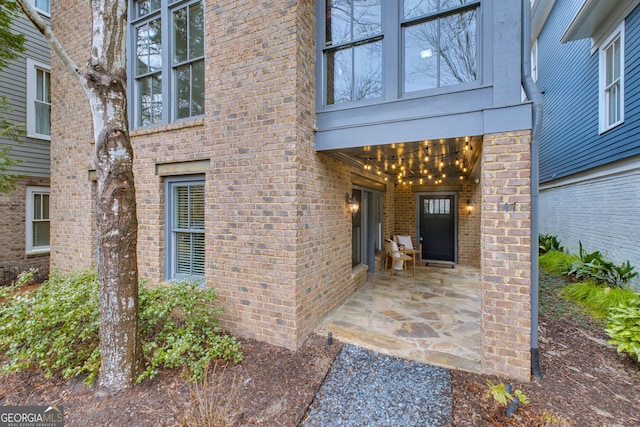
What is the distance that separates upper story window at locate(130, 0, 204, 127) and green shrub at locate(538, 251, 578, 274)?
8152mm

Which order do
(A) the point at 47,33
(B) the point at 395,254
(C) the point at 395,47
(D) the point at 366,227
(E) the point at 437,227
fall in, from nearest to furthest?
(A) the point at 47,33 < (C) the point at 395,47 < (D) the point at 366,227 < (B) the point at 395,254 < (E) the point at 437,227

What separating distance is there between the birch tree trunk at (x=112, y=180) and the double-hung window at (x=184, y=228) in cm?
158

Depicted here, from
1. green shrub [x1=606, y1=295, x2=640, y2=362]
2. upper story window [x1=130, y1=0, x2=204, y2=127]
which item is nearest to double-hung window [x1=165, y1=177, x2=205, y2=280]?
upper story window [x1=130, y1=0, x2=204, y2=127]

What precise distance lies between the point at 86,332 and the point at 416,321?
4.19 metres

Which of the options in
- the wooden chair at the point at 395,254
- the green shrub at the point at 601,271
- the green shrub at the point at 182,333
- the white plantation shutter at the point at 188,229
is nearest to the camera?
the green shrub at the point at 182,333

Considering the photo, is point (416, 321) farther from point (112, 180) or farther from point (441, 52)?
point (112, 180)

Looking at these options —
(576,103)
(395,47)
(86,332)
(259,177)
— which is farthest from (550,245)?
(86,332)

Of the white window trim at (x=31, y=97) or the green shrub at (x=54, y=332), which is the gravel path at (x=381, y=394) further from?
the white window trim at (x=31, y=97)

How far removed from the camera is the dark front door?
8.26 metres

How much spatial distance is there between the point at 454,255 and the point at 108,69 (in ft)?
28.3

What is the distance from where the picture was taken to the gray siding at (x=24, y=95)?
682cm

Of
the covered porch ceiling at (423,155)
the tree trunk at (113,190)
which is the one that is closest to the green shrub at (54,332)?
the tree trunk at (113,190)

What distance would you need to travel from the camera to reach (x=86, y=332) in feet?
9.71
